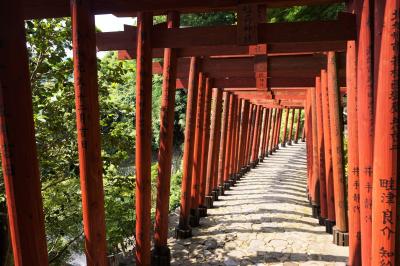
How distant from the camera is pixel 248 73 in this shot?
8664mm

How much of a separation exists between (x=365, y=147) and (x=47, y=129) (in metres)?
5.03

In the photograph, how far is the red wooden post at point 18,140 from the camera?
3.40 meters

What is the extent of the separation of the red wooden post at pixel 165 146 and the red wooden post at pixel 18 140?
8.83ft

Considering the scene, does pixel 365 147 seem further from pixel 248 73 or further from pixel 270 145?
pixel 270 145

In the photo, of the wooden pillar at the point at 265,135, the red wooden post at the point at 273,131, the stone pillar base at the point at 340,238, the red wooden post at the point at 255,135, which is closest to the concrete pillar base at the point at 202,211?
the stone pillar base at the point at 340,238

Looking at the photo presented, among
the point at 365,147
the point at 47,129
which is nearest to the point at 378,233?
the point at 365,147

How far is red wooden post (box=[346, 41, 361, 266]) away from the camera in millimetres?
5031

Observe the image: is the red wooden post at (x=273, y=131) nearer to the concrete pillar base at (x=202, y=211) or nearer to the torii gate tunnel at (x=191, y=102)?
the concrete pillar base at (x=202, y=211)

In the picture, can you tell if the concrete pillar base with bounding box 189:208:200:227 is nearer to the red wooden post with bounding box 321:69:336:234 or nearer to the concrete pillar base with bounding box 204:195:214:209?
the concrete pillar base with bounding box 204:195:214:209

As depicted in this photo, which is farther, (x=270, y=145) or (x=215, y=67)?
(x=270, y=145)

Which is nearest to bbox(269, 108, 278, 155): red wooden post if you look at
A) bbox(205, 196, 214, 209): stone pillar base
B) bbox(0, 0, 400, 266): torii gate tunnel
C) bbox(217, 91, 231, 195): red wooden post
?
bbox(217, 91, 231, 195): red wooden post

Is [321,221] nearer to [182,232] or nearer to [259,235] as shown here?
[259,235]

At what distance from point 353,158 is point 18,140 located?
15.1 feet

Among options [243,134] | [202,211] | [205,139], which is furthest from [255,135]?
[205,139]
